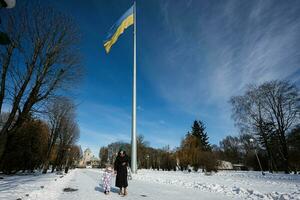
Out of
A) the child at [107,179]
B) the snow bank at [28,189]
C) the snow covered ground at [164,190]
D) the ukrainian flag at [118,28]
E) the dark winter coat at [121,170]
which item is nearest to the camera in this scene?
the snow bank at [28,189]

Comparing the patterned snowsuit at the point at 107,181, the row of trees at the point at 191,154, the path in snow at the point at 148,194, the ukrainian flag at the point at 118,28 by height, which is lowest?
the path in snow at the point at 148,194

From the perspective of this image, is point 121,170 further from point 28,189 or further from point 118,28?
point 118,28

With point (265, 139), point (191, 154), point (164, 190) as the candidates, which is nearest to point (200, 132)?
point (191, 154)

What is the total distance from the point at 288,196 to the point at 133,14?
23.2 m

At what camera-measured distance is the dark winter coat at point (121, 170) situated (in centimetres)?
986

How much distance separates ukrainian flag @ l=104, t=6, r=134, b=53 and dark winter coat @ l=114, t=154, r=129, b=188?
13.8m

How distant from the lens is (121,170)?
10.3 m

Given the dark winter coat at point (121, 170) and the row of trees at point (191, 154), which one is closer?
the dark winter coat at point (121, 170)

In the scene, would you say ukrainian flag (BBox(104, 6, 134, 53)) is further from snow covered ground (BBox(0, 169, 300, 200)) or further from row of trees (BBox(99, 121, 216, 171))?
row of trees (BBox(99, 121, 216, 171))

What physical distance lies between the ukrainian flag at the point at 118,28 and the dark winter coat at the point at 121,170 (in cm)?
1376

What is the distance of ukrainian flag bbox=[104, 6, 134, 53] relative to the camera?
2279 cm

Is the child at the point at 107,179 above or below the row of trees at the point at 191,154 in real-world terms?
below

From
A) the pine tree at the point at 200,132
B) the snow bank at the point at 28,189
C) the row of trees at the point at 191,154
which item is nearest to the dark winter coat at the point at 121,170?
the snow bank at the point at 28,189

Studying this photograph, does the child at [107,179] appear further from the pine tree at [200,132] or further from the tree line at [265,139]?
the pine tree at [200,132]
